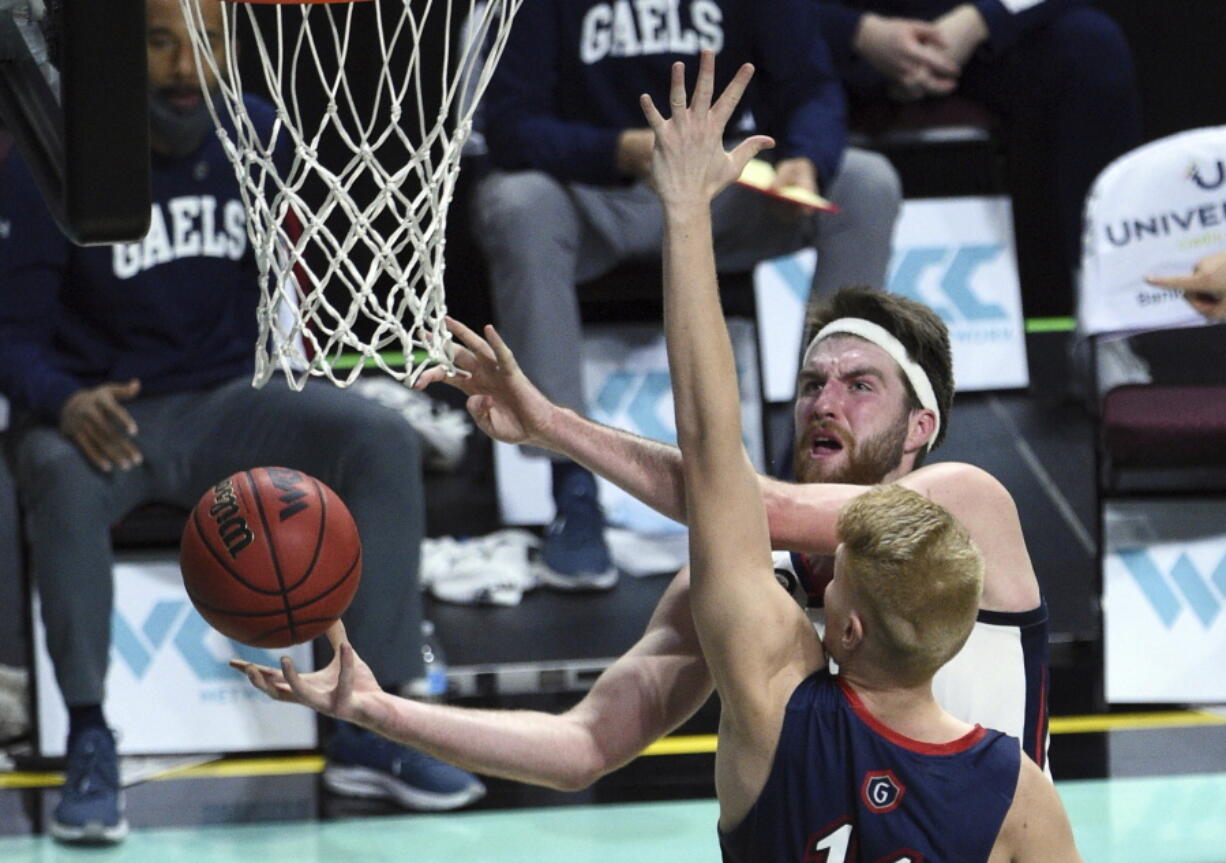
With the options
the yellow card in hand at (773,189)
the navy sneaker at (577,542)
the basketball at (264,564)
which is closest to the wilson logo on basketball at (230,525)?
the basketball at (264,564)

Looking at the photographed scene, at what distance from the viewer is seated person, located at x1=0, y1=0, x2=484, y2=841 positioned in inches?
193

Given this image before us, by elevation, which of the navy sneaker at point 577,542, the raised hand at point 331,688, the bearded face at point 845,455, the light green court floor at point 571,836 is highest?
the bearded face at point 845,455

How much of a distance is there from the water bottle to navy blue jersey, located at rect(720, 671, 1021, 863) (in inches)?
98.6

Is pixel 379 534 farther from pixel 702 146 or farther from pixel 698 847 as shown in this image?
pixel 702 146

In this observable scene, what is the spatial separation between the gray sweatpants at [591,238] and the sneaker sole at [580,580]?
48 cm

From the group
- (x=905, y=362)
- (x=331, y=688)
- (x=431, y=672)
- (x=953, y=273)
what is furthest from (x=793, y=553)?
(x=953, y=273)

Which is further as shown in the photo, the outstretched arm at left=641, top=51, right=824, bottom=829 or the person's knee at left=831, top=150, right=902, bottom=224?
the person's knee at left=831, top=150, right=902, bottom=224

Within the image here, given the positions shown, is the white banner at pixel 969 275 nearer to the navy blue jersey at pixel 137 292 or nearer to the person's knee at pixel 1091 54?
the person's knee at pixel 1091 54

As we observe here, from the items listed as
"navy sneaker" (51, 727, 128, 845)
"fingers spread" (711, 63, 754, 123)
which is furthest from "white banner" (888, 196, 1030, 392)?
"fingers spread" (711, 63, 754, 123)

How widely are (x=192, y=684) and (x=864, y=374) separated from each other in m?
2.68

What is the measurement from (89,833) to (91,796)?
0.30 feet

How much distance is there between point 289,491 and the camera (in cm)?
358

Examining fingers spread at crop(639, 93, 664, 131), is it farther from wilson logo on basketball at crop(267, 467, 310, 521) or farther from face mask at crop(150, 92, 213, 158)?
face mask at crop(150, 92, 213, 158)

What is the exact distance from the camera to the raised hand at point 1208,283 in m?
5.48
